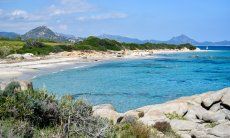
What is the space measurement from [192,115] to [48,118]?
1054 centimetres

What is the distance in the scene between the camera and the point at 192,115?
62.2ft

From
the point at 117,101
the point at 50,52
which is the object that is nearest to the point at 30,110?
the point at 117,101

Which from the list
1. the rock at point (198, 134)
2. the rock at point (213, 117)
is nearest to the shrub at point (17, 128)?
the rock at point (198, 134)

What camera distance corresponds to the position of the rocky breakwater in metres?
14.8

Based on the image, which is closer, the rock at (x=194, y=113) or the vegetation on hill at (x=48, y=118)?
the vegetation on hill at (x=48, y=118)

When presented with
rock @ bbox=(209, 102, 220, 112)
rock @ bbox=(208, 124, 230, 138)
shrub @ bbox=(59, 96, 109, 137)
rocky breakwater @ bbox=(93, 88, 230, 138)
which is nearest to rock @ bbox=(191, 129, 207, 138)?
rocky breakwater @ bbox=(93, 88, 230, 138)

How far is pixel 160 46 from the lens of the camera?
159 metres

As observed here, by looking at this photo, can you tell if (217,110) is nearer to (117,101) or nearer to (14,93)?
(117,101)

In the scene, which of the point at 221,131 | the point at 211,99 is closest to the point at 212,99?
Result: the point at 211,99

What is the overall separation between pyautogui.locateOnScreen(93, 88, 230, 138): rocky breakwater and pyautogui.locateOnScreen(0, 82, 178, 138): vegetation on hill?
3.88m

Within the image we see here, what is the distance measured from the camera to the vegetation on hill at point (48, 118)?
8.40 meters

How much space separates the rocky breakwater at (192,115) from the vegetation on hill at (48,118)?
3.88 m

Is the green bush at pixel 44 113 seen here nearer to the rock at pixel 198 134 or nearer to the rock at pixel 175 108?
the rock at pixel 198 134

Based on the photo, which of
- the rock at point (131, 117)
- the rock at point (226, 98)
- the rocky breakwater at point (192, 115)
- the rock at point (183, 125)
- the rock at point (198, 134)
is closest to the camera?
the rock at point (131, 117)
